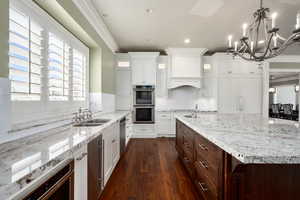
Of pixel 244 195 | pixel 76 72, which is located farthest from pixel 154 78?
pixel 244 195

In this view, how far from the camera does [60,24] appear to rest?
2.10 metres

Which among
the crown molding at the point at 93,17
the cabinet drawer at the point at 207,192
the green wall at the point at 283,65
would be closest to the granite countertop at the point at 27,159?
the cabinet drawer at the point at 207,192

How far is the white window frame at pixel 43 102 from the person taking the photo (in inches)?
54.5

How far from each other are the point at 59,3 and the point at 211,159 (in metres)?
2.20

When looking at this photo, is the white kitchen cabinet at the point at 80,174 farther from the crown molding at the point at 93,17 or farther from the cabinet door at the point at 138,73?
the cabinet door at the point at 138,73

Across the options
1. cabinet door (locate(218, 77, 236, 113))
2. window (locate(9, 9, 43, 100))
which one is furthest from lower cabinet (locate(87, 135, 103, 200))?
cabinet door (locate(218, 77, 236, 113))

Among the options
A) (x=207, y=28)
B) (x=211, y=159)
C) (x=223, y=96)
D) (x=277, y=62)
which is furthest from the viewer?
(x=277, y=62)

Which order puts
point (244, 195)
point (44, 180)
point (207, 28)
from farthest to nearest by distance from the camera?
point (207, 28) → point (244, 195) → point (44, 180)

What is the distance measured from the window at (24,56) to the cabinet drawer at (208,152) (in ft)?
5.71

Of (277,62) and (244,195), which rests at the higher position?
(277,62)

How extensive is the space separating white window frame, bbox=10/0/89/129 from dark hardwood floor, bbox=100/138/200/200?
47.7 inches

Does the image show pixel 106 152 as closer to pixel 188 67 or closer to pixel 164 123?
pixel 164 123

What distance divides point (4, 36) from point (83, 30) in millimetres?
1404

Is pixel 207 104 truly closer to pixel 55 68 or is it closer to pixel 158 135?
pixel 158 135
